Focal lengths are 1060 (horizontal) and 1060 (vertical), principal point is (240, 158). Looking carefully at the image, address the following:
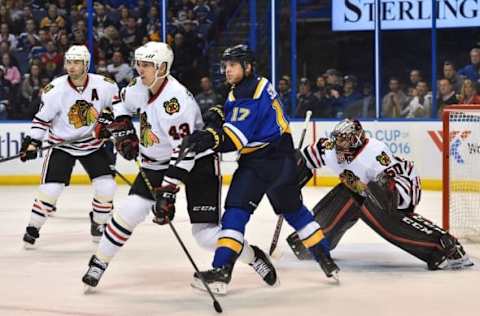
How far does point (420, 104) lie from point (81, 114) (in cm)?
429

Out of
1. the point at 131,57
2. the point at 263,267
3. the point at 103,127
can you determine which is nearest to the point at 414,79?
the point at 131,57

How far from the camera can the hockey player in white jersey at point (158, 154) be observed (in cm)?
425

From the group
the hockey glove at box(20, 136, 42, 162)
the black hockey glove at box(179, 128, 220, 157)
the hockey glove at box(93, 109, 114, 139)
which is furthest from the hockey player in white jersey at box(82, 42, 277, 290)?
the hockey glove at box(20, 136, 42, 162)

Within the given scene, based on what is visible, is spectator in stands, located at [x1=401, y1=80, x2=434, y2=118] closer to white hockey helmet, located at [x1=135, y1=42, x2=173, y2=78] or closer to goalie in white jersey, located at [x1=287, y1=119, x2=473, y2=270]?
goalie in white jersey, located at [x1=287, y1=119, x2=473, y2=270]

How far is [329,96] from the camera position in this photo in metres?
9.77

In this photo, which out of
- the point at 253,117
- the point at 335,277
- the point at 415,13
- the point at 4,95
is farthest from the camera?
the point at 4,95

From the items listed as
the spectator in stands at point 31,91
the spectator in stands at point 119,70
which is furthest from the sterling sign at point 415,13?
the spectator in stands at point 31,91

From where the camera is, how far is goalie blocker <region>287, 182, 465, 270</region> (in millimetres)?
4926

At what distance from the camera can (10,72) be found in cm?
1017

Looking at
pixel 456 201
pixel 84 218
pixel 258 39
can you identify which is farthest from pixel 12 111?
pixel 456 201

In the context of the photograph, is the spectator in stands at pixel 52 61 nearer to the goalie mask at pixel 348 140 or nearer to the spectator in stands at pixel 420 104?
the spectator in stands at pixel 420 104

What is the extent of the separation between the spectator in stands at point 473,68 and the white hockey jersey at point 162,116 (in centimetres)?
531

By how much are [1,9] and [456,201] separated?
5.95m

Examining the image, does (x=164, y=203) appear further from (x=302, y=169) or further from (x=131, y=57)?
(x=131, y=57)
